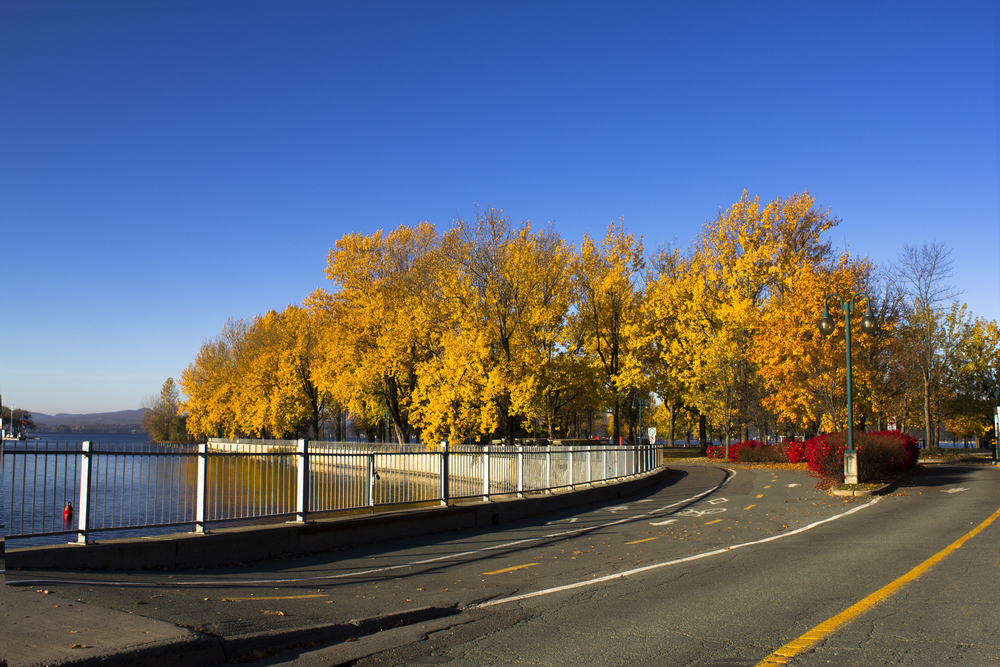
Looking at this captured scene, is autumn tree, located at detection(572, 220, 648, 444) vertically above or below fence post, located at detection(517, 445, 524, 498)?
above

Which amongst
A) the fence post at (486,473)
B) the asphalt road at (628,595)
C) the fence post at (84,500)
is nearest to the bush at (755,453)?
the asphalt road at (628,595)

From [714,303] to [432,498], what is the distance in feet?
111

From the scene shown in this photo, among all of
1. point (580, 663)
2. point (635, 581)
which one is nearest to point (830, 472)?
point (635, 581)

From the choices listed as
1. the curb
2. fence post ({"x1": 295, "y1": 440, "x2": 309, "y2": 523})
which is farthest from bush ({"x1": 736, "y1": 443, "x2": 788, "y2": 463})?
fence post ({"x1": 295, "y1": 440, "x2": 309, "y2": 523})

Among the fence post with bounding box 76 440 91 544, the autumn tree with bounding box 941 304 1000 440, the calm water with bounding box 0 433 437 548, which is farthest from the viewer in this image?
the autumn tree with bounding box 941 304 1000 440

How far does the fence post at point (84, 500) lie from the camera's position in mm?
8828

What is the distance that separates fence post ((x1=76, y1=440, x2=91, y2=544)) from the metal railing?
13 mm

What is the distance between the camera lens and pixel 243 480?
11500mm

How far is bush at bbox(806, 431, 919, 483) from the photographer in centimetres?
2236

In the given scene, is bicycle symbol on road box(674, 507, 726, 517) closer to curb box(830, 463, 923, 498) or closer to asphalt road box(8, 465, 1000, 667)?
asphalt road box(8, 465, 1000, 667)

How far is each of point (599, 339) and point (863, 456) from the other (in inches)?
850

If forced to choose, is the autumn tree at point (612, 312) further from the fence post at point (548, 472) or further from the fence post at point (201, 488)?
the fence post at point (201, 488)

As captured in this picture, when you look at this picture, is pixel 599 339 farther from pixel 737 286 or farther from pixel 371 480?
pixel 371 480

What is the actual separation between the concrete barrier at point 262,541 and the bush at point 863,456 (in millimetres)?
11672
